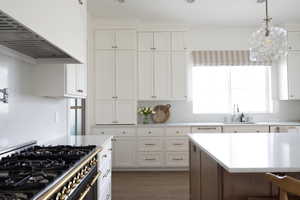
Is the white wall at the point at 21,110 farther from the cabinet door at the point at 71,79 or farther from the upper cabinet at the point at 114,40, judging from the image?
the upper cabinet at the point at 114,40

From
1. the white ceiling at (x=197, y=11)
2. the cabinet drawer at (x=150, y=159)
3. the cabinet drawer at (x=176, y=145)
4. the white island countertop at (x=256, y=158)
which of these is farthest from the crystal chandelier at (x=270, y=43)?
the cabinet drawer at (x=150, y=159)

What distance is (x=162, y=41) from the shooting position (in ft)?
16.5

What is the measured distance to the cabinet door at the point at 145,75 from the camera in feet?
16.4

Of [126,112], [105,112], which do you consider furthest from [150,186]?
[105,112]

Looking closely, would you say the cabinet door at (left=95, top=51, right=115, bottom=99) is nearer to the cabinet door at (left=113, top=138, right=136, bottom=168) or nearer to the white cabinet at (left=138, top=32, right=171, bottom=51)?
the white cabinet at (left=138, top=32, right=171, bottom=51)

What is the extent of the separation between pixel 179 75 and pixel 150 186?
2205 mm

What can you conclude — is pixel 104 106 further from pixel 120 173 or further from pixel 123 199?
pixel 123 199

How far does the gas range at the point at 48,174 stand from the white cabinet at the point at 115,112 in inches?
105

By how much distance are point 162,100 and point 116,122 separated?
3.39 ft

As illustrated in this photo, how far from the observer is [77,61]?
2381mm

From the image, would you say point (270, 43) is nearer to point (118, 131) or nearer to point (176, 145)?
point (176, 145)

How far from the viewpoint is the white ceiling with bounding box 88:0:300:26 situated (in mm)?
4195

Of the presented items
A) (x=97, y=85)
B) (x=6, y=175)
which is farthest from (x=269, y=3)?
(x=6, y=175)

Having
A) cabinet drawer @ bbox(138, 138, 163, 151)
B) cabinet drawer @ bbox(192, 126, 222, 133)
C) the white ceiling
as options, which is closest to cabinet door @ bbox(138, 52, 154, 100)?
the white ceiling
